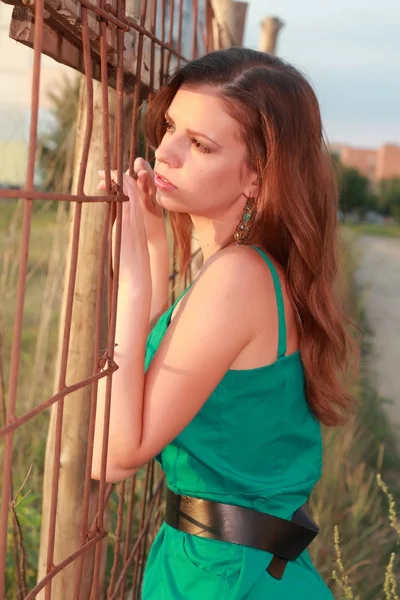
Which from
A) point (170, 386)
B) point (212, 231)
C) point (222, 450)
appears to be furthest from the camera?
point (212, 231)

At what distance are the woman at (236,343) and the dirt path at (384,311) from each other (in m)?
4.19

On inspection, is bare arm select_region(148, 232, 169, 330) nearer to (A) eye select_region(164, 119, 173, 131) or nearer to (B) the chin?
(A) eye select_region(164, 119, 173, 131)

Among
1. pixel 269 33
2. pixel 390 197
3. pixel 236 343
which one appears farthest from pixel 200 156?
pixel 390 197

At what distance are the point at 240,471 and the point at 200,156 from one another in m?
0.57

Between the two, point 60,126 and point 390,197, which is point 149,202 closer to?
point 60,126

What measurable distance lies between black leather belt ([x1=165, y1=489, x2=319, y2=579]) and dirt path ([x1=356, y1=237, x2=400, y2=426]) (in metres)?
4.19

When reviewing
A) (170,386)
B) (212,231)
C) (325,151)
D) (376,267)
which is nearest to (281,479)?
(170,386)

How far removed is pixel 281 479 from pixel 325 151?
639mm

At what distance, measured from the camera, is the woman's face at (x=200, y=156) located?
154 centimetres

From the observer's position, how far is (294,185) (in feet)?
5.20

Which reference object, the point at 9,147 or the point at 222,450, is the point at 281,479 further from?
the point at 9,147

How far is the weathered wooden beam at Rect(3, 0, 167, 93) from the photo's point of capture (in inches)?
48.7

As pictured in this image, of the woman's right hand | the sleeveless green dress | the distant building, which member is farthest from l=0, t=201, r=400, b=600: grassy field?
the distant building

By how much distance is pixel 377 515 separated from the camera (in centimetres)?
376
